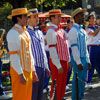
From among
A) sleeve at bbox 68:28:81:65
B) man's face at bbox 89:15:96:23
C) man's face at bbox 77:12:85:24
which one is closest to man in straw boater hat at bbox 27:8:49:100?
sleeve at bbox 68:28:81:65

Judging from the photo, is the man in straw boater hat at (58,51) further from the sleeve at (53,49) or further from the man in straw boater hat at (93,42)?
the man in straw boater hat at (93,42)

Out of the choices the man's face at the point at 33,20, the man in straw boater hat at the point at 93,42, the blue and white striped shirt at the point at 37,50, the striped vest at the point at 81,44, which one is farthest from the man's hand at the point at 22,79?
the man in straw boater hat at the point at 93,42

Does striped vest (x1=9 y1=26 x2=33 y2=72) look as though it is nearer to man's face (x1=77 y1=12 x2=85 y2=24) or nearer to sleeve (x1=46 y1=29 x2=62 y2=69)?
sleeve (x1=46 y1=29 x2=62 y2=69)

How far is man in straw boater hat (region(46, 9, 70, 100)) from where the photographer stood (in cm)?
685

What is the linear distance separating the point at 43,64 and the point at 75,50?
1.17 metres

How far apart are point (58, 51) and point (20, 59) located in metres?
1.69

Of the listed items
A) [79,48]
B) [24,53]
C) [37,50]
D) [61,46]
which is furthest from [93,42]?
[24,53]

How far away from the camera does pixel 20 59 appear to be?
545cm

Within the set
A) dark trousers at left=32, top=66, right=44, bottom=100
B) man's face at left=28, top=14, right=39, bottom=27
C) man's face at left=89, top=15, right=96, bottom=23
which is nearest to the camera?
dark trousers at left=32, top=66, right=44, bottom=100

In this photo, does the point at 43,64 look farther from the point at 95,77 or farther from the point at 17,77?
the point at 95,77

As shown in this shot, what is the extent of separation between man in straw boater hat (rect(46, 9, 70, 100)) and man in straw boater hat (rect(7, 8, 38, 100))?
121 cm

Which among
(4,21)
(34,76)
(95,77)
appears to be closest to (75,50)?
(34,76)

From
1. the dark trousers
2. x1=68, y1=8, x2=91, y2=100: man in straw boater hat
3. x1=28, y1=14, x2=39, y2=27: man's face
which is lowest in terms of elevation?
the dark trousers

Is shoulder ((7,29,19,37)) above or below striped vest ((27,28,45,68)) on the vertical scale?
above
